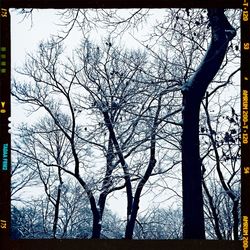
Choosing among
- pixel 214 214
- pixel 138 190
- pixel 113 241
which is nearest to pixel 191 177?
pixel 138 190

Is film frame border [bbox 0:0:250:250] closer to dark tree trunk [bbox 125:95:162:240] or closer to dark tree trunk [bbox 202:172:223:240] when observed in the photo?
dark tree trunk [bbox 125:95:162:240]

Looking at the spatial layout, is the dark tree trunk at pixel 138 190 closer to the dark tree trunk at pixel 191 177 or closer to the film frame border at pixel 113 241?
the dark tree trunk at pixel 191 177

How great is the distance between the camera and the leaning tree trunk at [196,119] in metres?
3.34

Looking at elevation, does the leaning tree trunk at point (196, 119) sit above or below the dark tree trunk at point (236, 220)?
above

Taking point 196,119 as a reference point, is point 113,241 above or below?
below

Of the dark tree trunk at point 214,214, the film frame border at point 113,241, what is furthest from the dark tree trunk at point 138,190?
the film frame border at point 113,241

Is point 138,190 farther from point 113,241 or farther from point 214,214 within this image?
point 113,241

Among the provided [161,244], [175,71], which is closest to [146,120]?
[175,71]

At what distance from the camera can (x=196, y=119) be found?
3.63 meters

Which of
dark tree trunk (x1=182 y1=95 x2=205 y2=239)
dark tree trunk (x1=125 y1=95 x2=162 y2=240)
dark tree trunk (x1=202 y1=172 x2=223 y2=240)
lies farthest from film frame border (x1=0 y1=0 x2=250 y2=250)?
dark tree trunk (x1=202 y1=172 x2=223 y2=240)

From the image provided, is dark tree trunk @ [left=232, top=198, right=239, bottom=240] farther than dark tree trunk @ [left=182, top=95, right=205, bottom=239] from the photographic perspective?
Yes

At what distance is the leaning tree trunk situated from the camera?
3.34 meters

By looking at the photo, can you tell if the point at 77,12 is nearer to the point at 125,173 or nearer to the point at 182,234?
the point at 125,173

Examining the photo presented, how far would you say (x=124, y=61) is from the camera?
3.92 m
